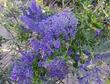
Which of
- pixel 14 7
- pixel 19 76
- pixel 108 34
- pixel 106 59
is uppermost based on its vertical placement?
pixel 14 7

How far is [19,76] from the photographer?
5.01 ft

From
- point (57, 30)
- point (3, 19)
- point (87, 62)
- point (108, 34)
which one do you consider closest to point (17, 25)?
point (3, 19)

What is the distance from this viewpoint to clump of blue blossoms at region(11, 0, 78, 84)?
1476 mm

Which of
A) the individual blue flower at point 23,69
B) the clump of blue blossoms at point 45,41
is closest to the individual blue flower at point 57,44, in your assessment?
the clump of blue blossoms at point 45,41

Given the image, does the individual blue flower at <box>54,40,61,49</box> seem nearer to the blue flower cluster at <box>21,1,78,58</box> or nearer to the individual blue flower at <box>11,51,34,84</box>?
the blue flower cluster at <box>21,1,78,58</box>

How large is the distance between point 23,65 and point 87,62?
0.32m

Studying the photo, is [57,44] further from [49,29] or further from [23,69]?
[23,69]

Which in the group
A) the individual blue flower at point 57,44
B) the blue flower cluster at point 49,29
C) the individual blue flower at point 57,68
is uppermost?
the blue flower cluster at point 49,29

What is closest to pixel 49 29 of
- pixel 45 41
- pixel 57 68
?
pixel 45 41

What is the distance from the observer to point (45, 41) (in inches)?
58.1

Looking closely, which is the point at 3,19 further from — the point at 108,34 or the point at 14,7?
the point at 108,34

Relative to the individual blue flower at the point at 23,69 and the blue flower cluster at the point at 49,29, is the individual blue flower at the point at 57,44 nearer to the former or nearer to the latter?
the blue flower cluster at the point at 49,29

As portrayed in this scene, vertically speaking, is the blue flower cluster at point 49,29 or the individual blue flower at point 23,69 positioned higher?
the blue flower cluster at point 49,29

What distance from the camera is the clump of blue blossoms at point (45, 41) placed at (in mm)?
1476
